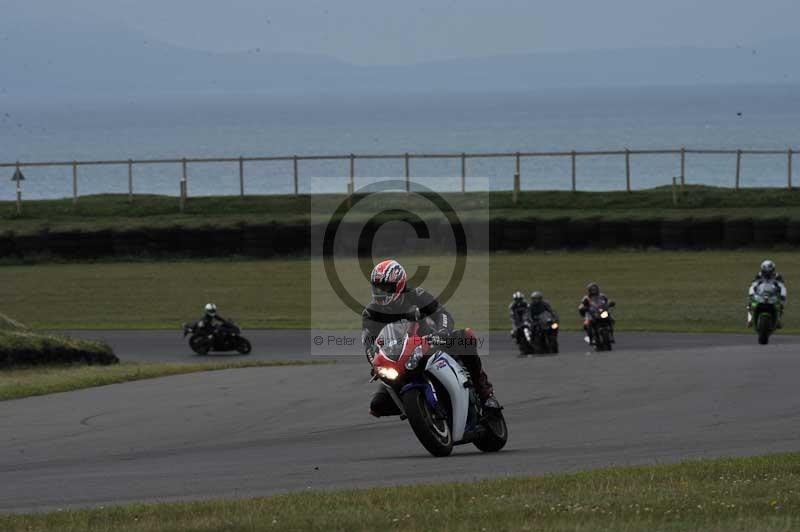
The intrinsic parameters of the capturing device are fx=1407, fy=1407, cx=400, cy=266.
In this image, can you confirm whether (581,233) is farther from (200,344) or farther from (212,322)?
(200,344)

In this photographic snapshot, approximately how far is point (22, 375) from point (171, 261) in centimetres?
2369

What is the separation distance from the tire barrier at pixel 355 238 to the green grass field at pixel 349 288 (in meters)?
0.41

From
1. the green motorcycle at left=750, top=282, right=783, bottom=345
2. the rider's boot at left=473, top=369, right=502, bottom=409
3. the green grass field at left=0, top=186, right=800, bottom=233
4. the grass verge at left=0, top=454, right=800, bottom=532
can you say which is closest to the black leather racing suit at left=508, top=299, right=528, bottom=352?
the green motorcycle at left=750, top=282, right=783, bottom=345

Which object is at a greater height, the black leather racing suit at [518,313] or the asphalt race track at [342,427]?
the black leather racing suit at [518,313]

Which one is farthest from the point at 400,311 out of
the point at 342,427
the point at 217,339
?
the point at 217,339

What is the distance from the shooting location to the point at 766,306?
77.3 ft

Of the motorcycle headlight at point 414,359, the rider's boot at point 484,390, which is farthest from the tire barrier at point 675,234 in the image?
the motorcycle headlight at point 414,359

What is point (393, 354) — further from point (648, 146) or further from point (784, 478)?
point (648, 146)

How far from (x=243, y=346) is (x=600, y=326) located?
22.3 feet

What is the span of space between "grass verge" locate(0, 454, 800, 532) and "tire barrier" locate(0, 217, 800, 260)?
30996mm

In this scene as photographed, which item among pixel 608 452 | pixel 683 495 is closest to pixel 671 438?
Result: pixel 608 452

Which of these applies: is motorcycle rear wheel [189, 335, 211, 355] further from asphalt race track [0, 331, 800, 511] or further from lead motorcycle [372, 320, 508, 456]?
lead motorcycle [372, 320, 508, 456]

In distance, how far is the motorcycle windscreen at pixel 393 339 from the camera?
10.5 metres

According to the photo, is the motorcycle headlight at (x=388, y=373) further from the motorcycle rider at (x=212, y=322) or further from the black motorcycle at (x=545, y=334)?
the motorcycle rider at (x=212, y=322)
